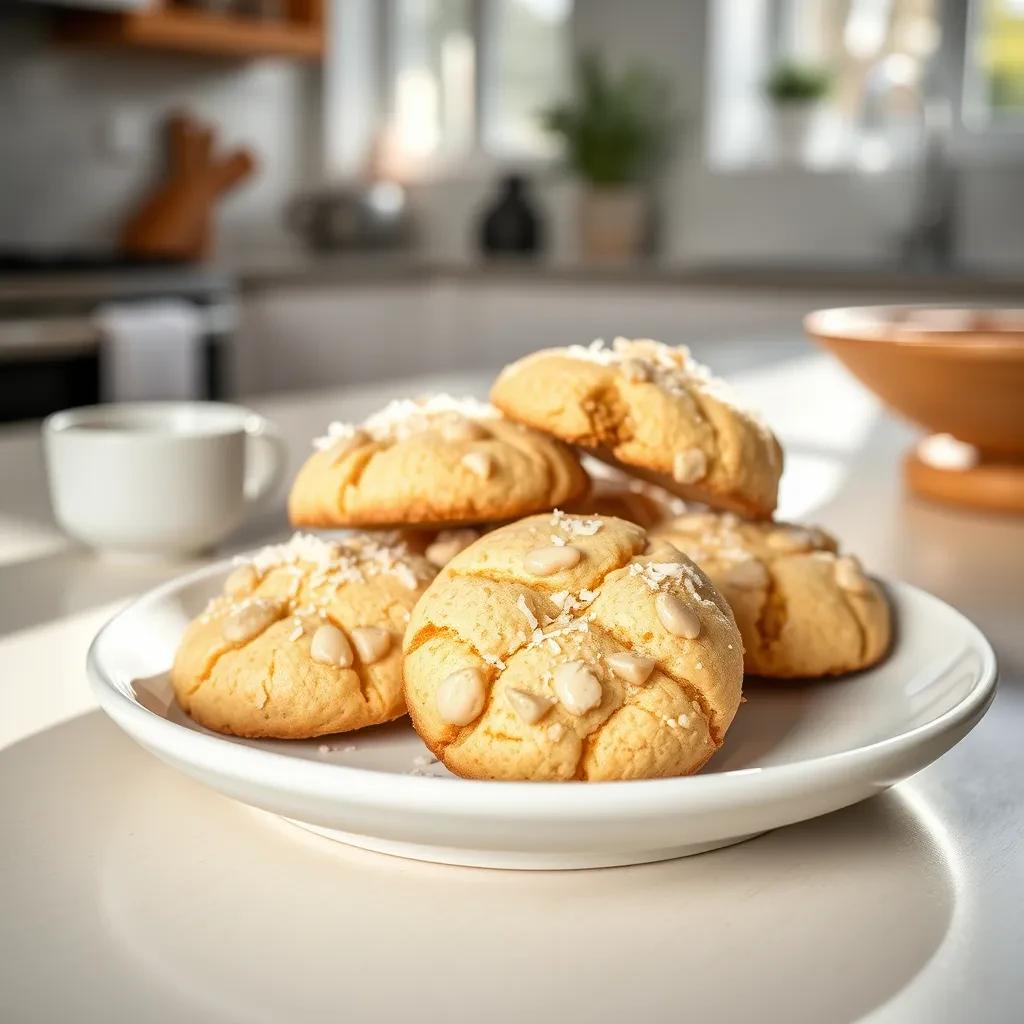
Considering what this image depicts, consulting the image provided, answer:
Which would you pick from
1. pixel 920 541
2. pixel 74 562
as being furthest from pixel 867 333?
pixel 74 562

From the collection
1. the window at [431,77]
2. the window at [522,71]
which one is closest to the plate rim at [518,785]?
the window at [522,71]

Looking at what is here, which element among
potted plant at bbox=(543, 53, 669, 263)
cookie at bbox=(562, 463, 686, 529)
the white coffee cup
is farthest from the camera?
potted plant at bbox=(543, 53, 669, 263)

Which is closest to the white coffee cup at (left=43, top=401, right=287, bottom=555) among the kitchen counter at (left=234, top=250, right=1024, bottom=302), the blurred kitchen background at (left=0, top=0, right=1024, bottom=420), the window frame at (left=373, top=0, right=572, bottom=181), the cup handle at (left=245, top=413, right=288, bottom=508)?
the cup handle at (left=245, top=413, right=288, bottom=508)

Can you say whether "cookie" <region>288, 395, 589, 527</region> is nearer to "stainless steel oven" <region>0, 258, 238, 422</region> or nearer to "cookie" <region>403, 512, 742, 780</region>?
"cookie" <region>403, 512, 742, 780</region>

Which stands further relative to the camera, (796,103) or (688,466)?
(796,103)

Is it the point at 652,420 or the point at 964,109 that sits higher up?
the point at 964,109

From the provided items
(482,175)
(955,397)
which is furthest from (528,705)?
(482,175)

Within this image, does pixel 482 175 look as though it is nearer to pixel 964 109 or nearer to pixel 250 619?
pixel 964 109
